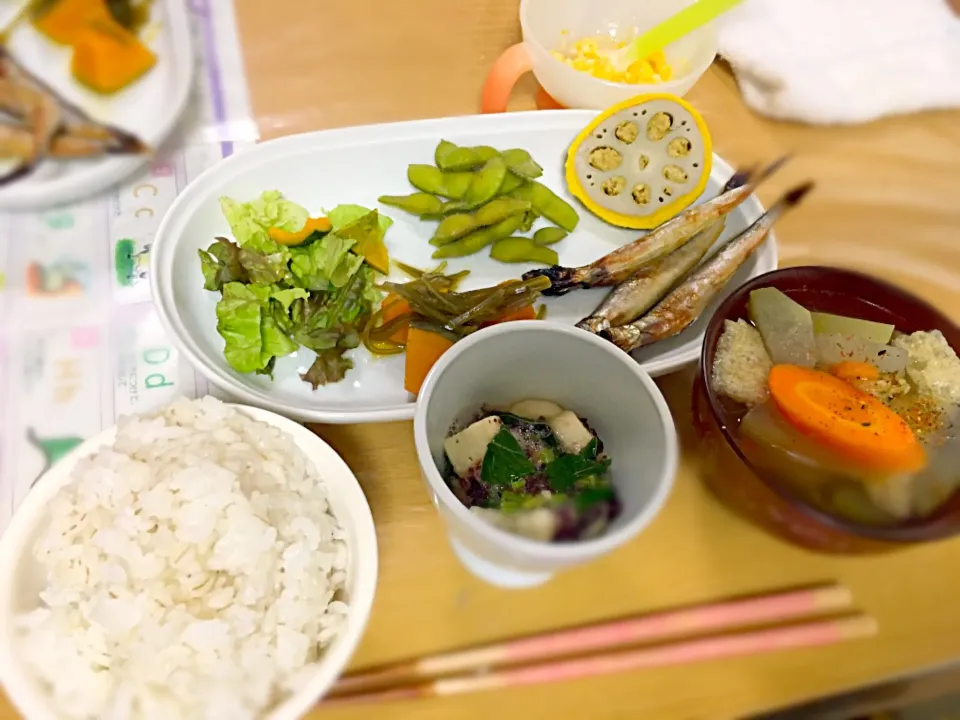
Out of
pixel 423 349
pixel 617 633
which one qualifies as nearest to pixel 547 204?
pixel 423 349

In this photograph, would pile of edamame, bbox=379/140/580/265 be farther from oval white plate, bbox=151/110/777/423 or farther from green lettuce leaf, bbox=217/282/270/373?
green lettuce leaf, bbox=217/282/270/373

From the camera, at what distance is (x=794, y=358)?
27.2 inches

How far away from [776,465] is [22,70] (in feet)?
3.08

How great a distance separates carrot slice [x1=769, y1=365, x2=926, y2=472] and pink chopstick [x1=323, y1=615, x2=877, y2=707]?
161 millimetres

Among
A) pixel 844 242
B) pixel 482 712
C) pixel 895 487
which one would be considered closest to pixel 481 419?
pixel 482 712

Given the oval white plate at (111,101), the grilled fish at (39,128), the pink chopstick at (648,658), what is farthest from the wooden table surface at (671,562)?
the grilled fish at (39,128)

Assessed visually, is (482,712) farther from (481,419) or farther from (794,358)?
(794,358)

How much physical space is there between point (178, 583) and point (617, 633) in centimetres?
38

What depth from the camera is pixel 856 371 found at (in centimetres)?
68

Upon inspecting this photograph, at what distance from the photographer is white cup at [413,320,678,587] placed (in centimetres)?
52

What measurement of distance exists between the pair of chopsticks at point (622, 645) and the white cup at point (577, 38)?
625mm

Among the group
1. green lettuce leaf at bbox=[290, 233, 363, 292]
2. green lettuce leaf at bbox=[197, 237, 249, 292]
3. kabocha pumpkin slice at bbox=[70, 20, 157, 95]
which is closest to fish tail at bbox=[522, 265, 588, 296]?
green lettuce leaf at bbox=[290, 233, 363, 292]

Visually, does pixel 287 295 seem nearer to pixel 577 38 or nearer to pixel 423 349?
pixel 423 349

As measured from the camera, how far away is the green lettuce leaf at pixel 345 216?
851 millimetres
